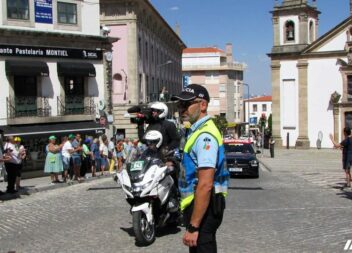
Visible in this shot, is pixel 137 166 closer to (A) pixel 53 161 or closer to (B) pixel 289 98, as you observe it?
(A) pixel 53 161

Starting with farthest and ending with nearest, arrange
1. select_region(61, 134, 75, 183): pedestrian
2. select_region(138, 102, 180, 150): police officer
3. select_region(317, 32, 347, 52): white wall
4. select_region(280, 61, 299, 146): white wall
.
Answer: select_region(280, 61, 299, 146): white wall < select_region(317, 32, 347, 52): white wall < select_region(61, 134, 75, 183): pedestrian < select_region(138, 102, 180, 150): police officer

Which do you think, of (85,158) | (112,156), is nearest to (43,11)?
(112,156)

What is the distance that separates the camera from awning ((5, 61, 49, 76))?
891 inches

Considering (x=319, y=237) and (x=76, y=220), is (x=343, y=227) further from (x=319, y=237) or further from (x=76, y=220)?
(x=76, y=220)

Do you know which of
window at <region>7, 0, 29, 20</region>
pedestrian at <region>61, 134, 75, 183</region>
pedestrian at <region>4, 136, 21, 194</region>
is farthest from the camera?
window at <region>7, 0, 29, 20</region>

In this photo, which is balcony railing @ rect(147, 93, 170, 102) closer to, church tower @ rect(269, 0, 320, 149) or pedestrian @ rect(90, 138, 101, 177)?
church tower @ rect(269, 0, 320, 149)

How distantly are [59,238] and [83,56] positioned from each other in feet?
58.6

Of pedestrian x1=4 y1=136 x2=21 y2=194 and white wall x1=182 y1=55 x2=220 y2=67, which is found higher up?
white wall x1=182 y1=55 x2=220 y2=67

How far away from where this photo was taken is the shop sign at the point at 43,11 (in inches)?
978

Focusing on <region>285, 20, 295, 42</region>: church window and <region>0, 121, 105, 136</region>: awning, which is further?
<region>285, 20, 295, 42</region>: church window

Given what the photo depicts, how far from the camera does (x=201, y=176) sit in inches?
169

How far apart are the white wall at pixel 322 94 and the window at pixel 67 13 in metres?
30.1

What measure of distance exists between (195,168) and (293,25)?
166 feet

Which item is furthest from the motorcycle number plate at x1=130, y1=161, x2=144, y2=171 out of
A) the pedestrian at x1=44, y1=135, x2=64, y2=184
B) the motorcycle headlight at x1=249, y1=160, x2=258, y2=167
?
the motorcycle headlight at x1=249, y1=160, x2=258, y2=167
